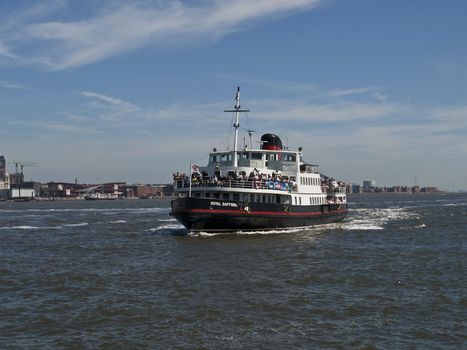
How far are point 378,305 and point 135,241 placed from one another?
24.8 meters

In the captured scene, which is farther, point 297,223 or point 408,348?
point 297,223

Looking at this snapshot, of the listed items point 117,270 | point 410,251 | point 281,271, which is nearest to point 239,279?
point 281,271

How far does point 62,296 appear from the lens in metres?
21.9

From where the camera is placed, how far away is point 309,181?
5247 cm

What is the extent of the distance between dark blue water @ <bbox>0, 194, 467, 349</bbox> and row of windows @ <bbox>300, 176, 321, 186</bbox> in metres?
12.4

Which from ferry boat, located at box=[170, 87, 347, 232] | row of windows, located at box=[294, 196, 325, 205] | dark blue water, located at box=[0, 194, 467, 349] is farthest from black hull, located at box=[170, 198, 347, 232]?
dark blue water, located at box=[0, 194, 467, 349]

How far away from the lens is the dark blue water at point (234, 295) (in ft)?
54.2

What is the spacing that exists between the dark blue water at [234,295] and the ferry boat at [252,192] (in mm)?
3235

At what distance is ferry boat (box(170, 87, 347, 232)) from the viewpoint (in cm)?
4169

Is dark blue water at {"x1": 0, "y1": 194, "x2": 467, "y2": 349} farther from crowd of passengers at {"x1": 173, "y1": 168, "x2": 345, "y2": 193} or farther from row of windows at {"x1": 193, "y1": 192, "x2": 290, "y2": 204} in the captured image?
crowd of passengers at {"x1": 173, "y1": 168, "x2": 345, "y2": 193}

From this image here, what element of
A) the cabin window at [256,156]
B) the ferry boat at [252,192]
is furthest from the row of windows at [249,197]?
the cabin window at [256,156]

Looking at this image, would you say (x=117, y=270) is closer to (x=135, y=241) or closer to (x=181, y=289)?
(x=181, y=289)

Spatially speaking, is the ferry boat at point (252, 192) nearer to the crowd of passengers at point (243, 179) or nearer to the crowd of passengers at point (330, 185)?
the crowd of passengers at point (243, 179)

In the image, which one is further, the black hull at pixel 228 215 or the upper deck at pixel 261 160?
the upper deck at pixel 261 160
